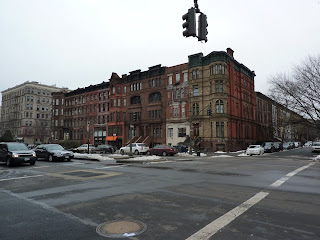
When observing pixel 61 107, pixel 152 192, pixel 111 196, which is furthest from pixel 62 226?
pixel 61 107

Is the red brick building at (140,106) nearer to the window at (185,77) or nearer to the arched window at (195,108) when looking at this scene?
the window at (185,77)

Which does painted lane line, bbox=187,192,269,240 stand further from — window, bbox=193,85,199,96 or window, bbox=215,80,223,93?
window, bbox=193,85,199,96

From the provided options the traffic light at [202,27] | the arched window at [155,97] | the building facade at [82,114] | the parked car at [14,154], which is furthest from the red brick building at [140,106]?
the traffic light at [202,27]

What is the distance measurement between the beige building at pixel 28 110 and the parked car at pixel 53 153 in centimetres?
7711

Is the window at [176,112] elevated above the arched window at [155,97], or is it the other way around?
the arched window at [155,97]

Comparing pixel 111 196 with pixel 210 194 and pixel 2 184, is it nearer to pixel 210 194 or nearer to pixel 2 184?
pixel 210 194

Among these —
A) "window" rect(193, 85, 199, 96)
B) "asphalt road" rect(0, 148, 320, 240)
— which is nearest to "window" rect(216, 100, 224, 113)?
"window" rect(193, 85, 199, 96)

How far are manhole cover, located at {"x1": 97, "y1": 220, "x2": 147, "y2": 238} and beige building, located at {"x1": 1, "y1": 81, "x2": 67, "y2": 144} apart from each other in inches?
3781

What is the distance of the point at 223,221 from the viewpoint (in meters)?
5.00

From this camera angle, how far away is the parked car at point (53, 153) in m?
20.0

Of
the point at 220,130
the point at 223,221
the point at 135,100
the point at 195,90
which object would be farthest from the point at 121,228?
the point at 135,100

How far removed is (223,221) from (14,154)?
1602 centimetres

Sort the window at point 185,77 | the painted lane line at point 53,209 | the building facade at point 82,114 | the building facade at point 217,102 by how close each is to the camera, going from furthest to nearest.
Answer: the building facade at point 82,114
the window at point 185,77
the building facade at point 217,102
the painted lane line at point 53,209

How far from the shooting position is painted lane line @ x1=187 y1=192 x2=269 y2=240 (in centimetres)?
427
